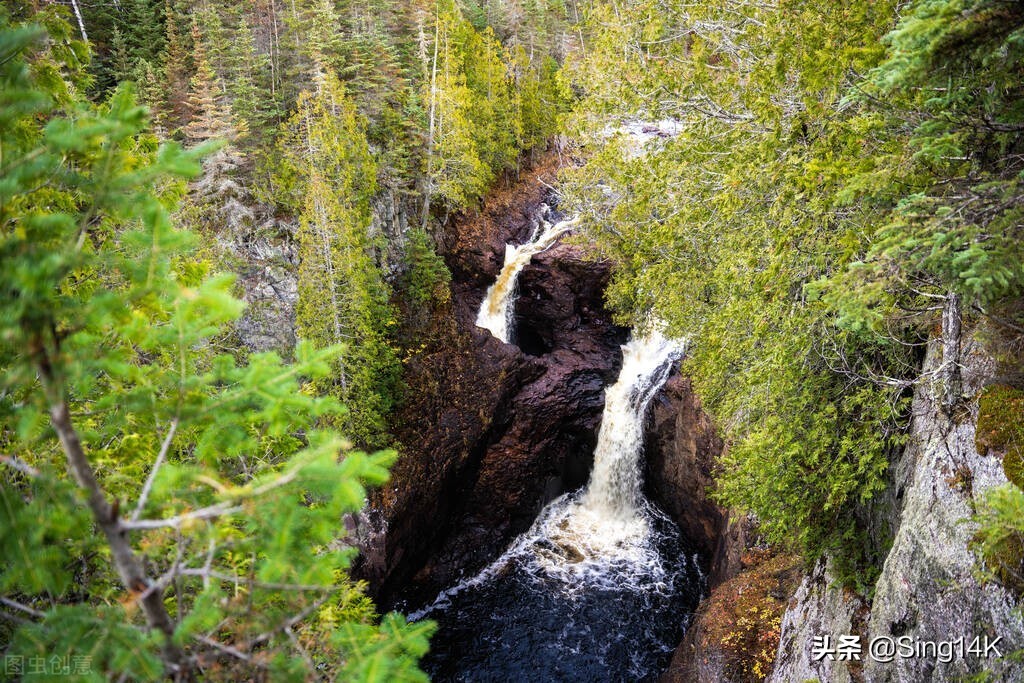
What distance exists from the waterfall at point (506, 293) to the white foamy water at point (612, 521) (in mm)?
5199

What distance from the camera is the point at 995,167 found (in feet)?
16.7

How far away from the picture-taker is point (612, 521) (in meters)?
19.3

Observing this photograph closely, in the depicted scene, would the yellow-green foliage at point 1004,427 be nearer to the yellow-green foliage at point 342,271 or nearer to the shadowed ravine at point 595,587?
the shadowed ravine at point 595,587

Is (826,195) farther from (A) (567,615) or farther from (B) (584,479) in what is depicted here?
(B) (584,479)

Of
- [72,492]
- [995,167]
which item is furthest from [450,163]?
[72,492]

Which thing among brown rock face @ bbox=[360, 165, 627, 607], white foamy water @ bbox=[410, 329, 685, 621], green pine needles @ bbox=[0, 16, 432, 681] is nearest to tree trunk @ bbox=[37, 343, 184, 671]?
green pine needles @ bbox=[0, 16, 432, 681]

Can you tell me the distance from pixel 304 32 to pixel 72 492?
2569 centimetres

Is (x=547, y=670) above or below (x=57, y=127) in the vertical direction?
below

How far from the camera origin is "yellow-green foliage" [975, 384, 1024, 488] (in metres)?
4.86

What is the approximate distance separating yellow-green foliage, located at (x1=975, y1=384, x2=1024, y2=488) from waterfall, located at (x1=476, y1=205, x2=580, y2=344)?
17.4m

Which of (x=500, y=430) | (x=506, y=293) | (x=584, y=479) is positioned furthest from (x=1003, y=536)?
(x=506, y=293)

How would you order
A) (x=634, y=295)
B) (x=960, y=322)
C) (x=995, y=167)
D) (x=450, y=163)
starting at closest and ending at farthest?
(x=995, y=167) → (x=960, y=322) → (x=634, y=295) → (x=450, y=163)

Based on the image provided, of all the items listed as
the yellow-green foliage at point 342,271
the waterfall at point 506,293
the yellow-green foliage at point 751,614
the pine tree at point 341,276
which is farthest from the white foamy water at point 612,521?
the pine tree at point 341,276

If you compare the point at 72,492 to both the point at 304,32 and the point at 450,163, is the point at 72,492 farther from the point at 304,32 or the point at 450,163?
the point at 304,32
